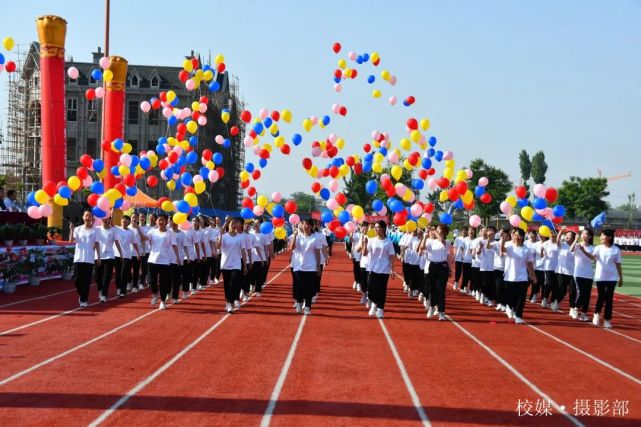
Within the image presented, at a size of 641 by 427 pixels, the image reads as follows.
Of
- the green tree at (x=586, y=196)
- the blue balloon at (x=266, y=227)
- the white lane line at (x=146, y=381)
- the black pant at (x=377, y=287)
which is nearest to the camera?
the white lane line at (x=146, y=381)

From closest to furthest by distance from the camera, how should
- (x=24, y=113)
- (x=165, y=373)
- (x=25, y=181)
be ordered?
(x=165, y=373) < (x=25, y=181) < (x=24, y=113)

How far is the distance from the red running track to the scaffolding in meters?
36.0

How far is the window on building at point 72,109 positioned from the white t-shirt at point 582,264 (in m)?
50.0

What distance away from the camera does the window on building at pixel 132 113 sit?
183 ft

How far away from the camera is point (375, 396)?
684cm

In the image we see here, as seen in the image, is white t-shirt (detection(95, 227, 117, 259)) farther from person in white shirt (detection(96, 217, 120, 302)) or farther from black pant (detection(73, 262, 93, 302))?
black pant (detection(73, 262, 93, 302))

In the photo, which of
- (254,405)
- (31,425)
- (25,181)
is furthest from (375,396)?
(25,181)

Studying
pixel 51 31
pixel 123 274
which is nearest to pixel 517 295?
pixel 123 274

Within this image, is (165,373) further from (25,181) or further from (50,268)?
(25,181)

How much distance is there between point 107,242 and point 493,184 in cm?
5475

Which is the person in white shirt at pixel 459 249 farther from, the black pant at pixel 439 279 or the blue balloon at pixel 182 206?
the blue balloon at pixel 182 206

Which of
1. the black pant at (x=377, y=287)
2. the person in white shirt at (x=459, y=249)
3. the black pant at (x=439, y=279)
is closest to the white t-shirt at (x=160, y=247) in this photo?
the black pant at (x=377, y=287)

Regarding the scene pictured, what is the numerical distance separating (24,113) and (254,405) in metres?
47.5

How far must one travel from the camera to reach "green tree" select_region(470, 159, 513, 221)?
63.3 metres
